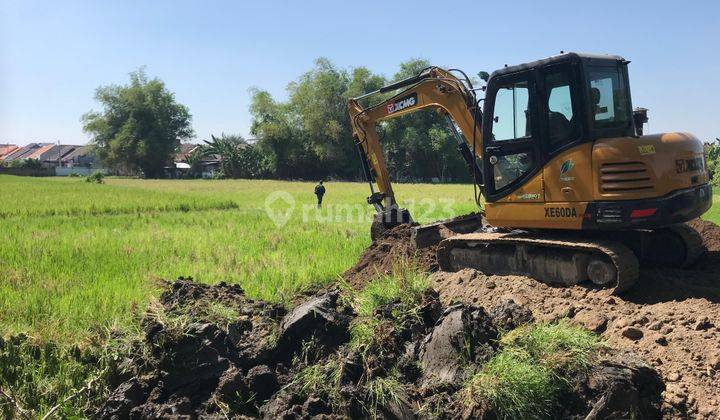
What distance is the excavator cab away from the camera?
618cm

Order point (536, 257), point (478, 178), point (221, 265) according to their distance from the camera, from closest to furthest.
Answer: point (536, 257)
point (478, 178)
point (221, 265)

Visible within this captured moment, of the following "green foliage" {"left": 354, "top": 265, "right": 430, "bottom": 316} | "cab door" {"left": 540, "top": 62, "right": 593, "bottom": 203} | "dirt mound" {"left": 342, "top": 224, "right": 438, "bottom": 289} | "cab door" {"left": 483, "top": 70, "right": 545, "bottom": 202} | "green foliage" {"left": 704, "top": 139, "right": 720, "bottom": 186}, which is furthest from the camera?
"green foliage" {"left": 704, "top": 139, "right": 720, "bottom": 186}

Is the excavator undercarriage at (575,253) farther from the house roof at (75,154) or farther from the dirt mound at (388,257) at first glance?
the house roof at (75,154)

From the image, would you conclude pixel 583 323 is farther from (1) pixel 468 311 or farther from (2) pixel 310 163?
(2) pixel 310 163

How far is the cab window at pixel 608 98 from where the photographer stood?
246 inches

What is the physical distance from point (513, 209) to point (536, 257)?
723 millimetres

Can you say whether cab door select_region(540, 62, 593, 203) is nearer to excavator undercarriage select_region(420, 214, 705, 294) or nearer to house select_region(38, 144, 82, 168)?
excavator undercarriage select_region(420, 214, 705, 294)

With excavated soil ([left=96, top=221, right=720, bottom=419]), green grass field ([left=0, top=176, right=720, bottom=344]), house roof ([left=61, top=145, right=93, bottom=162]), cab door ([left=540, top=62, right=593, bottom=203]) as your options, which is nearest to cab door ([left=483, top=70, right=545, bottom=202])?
cab door ([left=540, top=62, right=593, bottom=203])

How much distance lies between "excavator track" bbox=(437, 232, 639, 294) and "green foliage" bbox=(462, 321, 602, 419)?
2008 millimetres

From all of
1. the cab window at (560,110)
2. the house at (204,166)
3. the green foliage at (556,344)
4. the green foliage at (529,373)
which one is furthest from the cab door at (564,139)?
the house at (204,166)

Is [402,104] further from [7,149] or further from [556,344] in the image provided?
[7,149]

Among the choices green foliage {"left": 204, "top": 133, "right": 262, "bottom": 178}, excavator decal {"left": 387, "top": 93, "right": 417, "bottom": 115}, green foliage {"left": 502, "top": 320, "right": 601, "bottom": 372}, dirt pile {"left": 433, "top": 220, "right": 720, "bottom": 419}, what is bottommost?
dirt pile {"left": 433, "top": 220, "right": 720, "bottom": 419}

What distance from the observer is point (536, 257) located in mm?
6570

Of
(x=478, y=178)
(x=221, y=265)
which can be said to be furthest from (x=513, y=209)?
(x=221, y=265)
